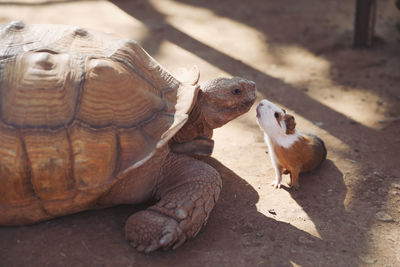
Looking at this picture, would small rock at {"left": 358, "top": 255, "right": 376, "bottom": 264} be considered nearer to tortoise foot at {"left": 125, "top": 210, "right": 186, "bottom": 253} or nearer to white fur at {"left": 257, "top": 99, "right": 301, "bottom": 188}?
white fur at {"left": 257, "top": 99, "right": 301, "bottom": 188}

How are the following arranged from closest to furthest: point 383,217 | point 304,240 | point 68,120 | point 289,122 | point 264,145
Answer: point 68,120, point 304,240, point 383,217, point 289,122, point 264,145

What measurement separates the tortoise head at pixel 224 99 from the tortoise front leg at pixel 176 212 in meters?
0.43

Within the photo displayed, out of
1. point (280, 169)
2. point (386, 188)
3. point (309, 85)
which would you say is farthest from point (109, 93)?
point (309, 85)

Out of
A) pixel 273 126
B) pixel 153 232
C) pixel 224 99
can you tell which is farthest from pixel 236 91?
pixel 153 232

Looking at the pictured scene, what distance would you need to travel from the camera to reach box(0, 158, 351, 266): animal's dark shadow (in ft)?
7.83

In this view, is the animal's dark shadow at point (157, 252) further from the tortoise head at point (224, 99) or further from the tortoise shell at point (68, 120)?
the tortoise head at point (224, 99)

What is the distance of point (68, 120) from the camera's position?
2.43 metres

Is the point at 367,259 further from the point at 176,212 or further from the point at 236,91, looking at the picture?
the point at 236,91

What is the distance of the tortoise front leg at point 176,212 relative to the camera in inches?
96.1

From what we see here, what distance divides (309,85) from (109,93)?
2747 millimetres

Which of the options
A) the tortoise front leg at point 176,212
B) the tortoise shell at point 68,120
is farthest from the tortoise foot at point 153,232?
the tortoise shell at point 68,120

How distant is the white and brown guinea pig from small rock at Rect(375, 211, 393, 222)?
21.6 inches

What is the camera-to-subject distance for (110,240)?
99.6 inches

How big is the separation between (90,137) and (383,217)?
1882 millimetres
